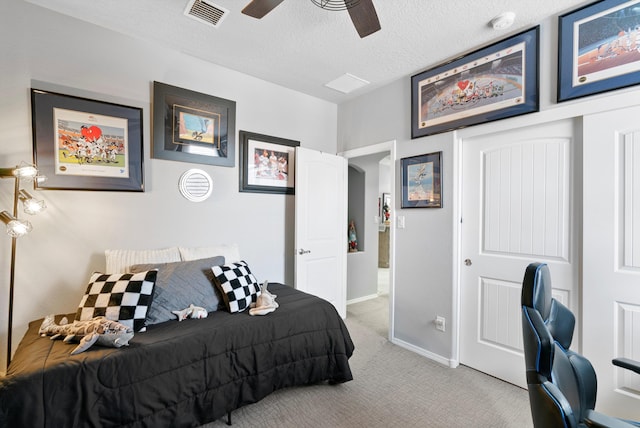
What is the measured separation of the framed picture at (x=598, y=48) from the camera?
175 cm

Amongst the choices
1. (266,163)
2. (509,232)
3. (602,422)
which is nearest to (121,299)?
(266,163)

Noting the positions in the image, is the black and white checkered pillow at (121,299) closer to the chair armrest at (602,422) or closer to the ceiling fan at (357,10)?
the ceiling fan at (357,10)

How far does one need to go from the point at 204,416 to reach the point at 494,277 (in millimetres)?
2386

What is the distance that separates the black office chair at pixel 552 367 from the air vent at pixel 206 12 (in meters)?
2.48

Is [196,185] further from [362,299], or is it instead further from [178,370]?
[362,299]

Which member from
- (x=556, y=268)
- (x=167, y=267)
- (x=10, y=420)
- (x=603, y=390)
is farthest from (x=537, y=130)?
(x=10, y=420)

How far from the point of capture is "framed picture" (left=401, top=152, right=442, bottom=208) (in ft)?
8.89

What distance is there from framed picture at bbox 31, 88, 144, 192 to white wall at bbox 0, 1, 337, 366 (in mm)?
65

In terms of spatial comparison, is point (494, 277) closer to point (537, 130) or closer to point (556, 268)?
point (556, 268)

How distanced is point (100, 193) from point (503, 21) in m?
3.35

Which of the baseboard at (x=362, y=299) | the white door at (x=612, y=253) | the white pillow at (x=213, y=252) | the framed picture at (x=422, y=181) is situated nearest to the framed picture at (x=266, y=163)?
the white pillow at (x=213, y=252)

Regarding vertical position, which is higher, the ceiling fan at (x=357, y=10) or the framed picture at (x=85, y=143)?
the ceiling fan at (x=357, y=10)

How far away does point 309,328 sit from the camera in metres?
2.19

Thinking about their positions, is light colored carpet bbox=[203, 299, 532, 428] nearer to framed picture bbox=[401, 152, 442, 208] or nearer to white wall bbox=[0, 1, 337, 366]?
white wall bbox=[0, 1, 337, 366]
